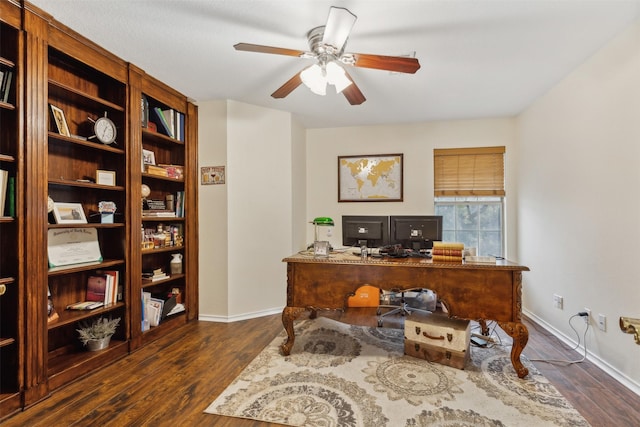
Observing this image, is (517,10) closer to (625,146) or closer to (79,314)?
(625,146)

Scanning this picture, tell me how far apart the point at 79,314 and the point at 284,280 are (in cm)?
193

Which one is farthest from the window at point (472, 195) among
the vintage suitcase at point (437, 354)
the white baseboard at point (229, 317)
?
the white baseboard at point (229, 317)

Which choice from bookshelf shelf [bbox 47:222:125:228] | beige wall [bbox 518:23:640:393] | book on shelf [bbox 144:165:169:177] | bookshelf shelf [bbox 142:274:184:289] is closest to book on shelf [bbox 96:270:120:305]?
bookshelf shelf [bbox 142:274:184:289]

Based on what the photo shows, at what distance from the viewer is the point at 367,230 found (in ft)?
8.81

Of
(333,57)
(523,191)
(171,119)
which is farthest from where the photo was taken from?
(523,191)

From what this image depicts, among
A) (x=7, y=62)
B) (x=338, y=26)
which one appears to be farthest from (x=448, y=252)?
(x=7, y=62)

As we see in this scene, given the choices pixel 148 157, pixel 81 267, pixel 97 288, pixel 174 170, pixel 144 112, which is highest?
pixel 144 112

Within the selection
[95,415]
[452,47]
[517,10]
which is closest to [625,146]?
[517,10]

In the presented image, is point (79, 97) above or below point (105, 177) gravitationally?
above

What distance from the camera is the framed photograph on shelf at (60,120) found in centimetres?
210

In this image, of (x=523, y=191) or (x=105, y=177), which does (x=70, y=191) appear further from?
(x=523, y=191)

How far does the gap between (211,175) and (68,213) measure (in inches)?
53.6

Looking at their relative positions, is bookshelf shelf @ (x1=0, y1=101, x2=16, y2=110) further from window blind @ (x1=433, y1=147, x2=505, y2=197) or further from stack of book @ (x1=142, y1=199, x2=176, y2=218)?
window blind @ (x1=433, y1=147, x2=505, y2=197)

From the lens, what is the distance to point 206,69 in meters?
2.59
